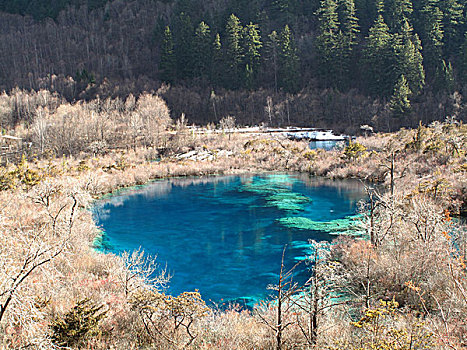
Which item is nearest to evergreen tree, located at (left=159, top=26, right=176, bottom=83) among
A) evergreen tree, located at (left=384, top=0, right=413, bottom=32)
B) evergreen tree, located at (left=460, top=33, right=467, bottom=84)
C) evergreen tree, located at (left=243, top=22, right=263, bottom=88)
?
evergreen tree, located at (left=243, top=22, right=263, bottom=88)

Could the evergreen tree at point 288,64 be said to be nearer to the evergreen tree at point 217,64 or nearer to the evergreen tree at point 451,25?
the evergreen tree at point 217,64

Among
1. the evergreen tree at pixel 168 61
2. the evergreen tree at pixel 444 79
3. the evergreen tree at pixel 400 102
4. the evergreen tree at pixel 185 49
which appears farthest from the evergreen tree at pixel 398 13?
the evergreen tree at pixel 168 61

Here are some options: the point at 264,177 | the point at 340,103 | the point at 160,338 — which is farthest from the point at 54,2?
the point at 160,338

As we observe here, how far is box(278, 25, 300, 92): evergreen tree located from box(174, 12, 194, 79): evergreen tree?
Result: 16611 mm

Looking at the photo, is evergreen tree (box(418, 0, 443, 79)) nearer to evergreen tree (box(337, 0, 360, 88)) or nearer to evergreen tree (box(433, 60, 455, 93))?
evergreen tree (box(433, 60, 455, 93))

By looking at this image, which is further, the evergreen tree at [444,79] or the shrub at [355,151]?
the evergreen tree at [444,79]

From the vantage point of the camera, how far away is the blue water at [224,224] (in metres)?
18.8

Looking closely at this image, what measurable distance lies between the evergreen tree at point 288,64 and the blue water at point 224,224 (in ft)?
102

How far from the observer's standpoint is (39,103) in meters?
63.6

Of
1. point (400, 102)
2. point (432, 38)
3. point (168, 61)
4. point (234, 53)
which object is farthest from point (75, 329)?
point (168, 61)

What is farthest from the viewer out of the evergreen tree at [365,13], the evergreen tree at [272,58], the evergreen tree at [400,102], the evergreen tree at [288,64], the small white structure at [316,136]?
the evergreen tree at [365,13]

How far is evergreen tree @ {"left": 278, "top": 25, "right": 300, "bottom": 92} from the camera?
222 feet

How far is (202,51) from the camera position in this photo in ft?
241

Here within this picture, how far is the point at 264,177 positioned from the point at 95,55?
55.1 m
